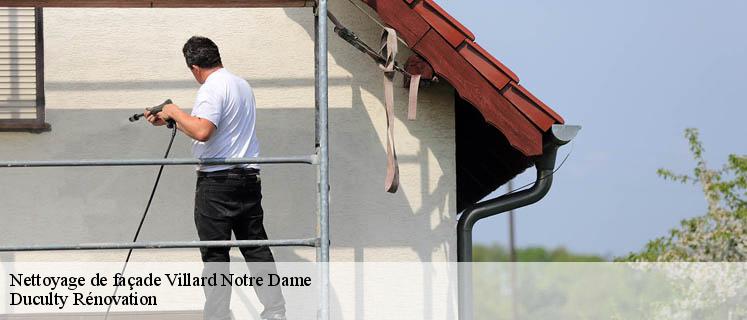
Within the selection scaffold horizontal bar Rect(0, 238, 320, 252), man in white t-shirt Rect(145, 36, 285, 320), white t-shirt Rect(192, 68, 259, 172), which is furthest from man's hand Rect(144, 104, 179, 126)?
scaffold horizontal bar Rect(0, 238, 320, 252)

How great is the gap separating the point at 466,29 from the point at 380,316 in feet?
5.43

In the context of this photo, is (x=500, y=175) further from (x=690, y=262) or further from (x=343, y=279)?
(x=690, y=262)

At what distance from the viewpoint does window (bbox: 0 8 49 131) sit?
7.21m

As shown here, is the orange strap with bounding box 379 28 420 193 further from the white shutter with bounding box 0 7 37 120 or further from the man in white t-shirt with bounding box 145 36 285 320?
the white shutter with bounding box 0 7 37 120

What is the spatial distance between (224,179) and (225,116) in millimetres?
308

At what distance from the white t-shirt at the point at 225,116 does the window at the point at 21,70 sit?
1.39 metres

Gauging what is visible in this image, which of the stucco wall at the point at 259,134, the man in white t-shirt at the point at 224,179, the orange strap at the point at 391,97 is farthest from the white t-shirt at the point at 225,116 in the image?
the stucco wall at the point at 259,134

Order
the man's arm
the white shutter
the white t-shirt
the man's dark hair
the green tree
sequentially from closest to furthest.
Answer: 1. the man's arm
2. the white t-shirt
3. the man's dark hair
4. the white shutter
5. the green tree

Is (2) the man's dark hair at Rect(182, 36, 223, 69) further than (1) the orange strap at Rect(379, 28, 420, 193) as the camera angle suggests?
No

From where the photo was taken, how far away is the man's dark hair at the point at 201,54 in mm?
6312

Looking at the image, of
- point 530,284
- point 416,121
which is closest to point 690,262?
point 416,121

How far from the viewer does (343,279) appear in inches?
279

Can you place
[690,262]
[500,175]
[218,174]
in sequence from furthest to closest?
[690,262], [500,175], [218,174]

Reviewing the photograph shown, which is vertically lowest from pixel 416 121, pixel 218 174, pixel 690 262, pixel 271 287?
pixel 271 287
